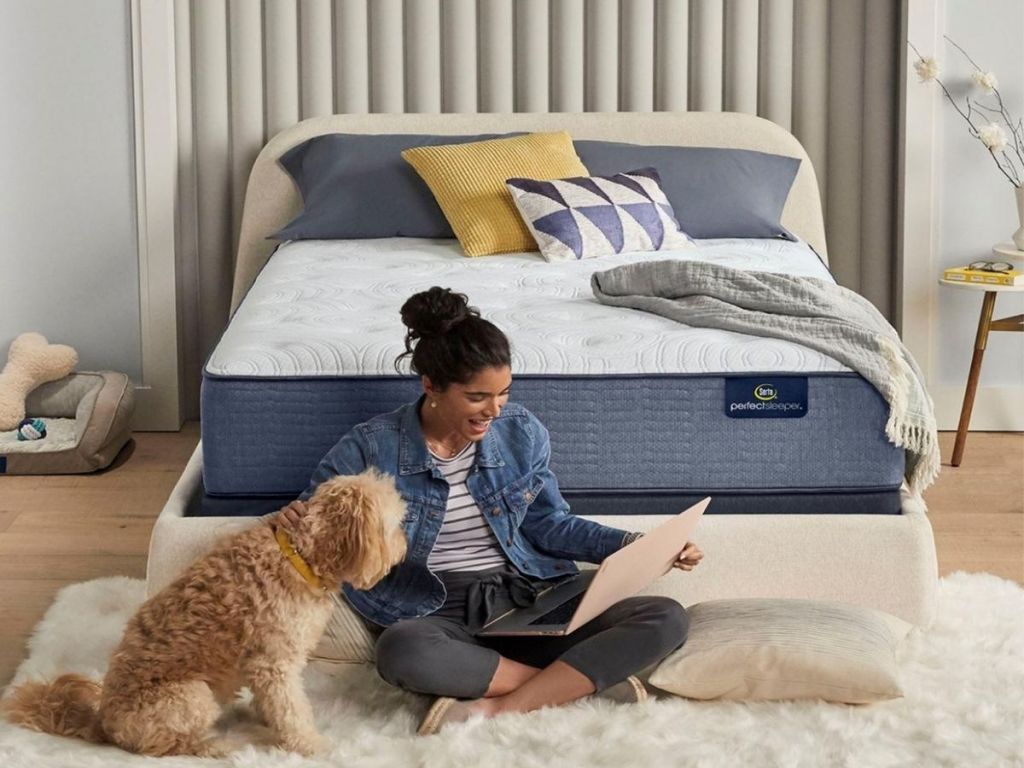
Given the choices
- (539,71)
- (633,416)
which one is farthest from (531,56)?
(633,416)

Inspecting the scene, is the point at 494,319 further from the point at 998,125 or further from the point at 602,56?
the point at 998,125

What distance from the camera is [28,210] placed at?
13.1 feet

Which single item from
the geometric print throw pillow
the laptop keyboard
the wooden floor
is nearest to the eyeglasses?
the wooden floor

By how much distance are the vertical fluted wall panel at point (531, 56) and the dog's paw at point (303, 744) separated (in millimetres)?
2383

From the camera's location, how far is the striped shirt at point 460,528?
7.64 feet

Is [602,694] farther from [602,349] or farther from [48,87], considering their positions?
[48,87]

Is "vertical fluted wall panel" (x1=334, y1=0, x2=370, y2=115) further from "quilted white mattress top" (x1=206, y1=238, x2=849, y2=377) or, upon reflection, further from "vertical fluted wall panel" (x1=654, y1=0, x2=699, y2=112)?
"vertical fluted wall panel" (x1=654, y1=0, x2=699, y2=112)

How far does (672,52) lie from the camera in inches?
159

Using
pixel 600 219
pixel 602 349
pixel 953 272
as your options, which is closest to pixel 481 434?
pixel 602 349

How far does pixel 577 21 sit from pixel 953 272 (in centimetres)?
118

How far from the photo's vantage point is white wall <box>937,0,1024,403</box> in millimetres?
3887

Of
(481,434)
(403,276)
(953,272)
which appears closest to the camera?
(481,434)

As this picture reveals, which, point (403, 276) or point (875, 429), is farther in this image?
point (403, 276)

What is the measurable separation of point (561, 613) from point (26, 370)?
206 centimetres
